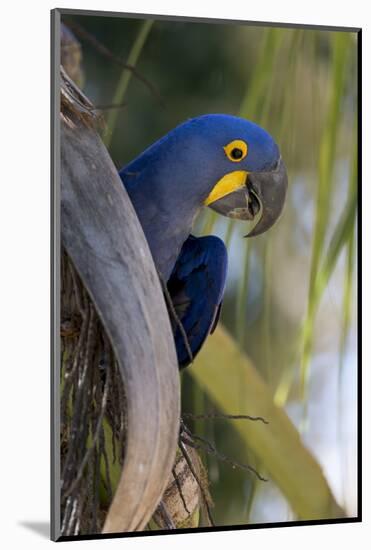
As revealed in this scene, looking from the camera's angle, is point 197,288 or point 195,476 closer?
point 195,476

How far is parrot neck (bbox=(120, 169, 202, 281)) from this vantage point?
8.03 feet

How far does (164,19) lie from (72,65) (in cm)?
22

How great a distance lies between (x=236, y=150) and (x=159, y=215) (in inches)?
8.3

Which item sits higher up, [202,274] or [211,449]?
[202,274]

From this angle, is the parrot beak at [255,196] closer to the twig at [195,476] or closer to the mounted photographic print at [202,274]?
the mounted photographic print at [202,274]

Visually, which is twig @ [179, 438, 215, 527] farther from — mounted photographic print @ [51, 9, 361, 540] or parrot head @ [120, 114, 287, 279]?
parrot head @ [120, 114, 287, 279]

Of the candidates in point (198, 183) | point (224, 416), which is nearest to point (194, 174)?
point (198, 183)

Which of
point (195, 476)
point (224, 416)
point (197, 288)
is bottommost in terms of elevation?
point (195, 476)

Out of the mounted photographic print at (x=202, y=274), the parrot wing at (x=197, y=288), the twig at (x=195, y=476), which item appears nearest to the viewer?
the mounted photographic print at (x=202, y=274)

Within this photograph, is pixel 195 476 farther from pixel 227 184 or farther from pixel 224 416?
pixel 227 184

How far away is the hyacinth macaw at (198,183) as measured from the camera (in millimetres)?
2436

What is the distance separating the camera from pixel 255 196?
248cm

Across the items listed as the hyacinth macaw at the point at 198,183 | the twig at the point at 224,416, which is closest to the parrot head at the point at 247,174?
the hyacinth macaw at the point at 198,183
